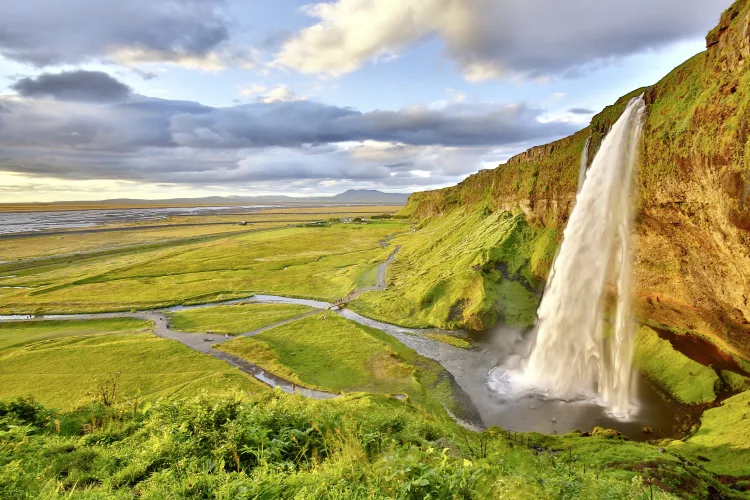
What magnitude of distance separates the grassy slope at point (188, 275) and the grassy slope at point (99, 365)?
12319 millimetres

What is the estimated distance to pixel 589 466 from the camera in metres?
14.1

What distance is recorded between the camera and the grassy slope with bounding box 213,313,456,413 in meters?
28.2

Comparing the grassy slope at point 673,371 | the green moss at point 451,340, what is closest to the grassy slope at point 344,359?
the green moss at point 451,340

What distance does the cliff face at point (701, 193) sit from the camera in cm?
1800

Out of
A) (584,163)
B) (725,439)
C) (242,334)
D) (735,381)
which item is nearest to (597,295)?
(735,381)

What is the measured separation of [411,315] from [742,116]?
110ft

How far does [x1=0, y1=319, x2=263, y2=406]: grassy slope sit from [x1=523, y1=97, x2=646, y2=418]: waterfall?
24.6m

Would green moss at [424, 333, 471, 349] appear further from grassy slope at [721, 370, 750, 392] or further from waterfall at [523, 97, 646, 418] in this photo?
grassy slope at [721, 370, 750, 392]

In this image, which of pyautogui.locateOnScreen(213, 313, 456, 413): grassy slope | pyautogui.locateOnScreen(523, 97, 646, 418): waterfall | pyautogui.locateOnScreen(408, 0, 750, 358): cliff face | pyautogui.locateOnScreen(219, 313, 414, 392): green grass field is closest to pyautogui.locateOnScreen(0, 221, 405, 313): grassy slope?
pyautogui.locateOnScreen(219, 313, 414, 392): green grass field

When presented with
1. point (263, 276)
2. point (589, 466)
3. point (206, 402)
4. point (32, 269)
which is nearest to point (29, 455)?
point (206, 402)

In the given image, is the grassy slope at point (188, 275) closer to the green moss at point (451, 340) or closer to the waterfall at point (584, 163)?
the green moss at point (451, 340)

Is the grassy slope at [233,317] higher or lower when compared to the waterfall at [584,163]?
lower

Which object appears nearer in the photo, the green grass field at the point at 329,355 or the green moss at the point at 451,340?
the green grass field at the point at 329,355

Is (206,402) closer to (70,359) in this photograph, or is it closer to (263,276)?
(70,359)
